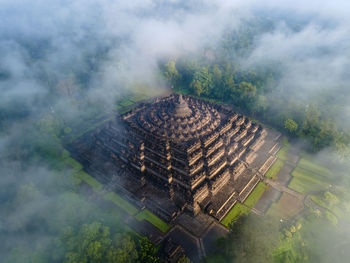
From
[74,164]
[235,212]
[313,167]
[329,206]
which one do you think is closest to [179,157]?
[235,212]

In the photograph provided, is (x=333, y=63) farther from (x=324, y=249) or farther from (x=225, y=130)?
(x=324, y=249)

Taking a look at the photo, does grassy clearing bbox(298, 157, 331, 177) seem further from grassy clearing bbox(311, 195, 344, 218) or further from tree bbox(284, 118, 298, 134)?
tree bbox(284, 118, 298, 134)

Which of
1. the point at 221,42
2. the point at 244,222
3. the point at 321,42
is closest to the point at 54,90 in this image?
the point at 244,222

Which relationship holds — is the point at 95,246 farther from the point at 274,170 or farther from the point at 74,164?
the point at 274,170

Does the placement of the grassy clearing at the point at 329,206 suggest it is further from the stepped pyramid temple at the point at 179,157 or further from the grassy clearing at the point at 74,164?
the grassy clearing at the point at 74,164

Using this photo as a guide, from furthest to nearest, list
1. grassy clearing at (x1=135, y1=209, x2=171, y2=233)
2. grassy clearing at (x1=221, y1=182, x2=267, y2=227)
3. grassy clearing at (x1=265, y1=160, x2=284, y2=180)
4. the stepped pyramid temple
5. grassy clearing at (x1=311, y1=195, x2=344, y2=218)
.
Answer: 1. grassy clearing at (x1=265, y1=160, x2=284, y2=180)
2. the stepped pyramid temple
3. grassy clearing at (x1=311, y1=195, x2=344, y2=218)
4. grassy clearing at (x1=221, y1=182, x2=267, y2=227)
5. grassy clearing at (x1=135, y1=209, x2=171, y2=233)

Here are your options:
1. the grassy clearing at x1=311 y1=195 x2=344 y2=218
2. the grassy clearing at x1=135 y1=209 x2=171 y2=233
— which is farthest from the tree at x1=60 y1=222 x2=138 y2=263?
the grassy clearing at x1=311 y1=195 x2=344 y2=218
